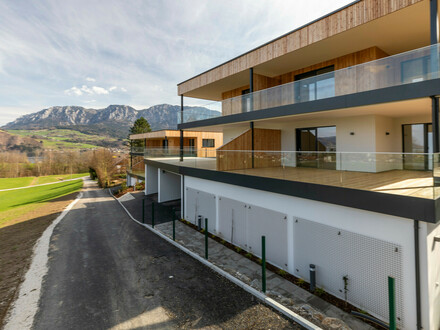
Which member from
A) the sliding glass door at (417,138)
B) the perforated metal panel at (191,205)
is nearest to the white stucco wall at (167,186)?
the perforated metal panel at (191,205)

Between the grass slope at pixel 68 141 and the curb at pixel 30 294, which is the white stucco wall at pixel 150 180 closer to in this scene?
the curb at pixel 30 294

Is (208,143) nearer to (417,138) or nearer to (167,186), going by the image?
(167,186)

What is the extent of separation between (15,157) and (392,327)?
95.5 m

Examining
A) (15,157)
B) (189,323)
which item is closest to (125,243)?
(189,323)

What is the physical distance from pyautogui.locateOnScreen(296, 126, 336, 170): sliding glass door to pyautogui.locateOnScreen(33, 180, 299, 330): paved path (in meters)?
4.84

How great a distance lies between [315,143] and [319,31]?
5535mm

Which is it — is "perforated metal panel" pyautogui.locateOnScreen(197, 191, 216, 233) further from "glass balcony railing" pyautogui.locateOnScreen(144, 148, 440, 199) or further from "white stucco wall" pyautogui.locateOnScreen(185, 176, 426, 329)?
"glass balcony railing" pyautogui.locateOnScreen(144, 148, 440, 199)

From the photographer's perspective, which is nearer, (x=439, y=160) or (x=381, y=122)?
(x=439, y=160)

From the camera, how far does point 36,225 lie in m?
14.2

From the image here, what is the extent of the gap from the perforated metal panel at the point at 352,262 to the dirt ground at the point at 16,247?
333 inches

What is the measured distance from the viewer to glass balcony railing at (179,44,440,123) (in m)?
6.46

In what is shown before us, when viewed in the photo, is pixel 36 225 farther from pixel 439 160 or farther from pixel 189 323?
pixel 439 160

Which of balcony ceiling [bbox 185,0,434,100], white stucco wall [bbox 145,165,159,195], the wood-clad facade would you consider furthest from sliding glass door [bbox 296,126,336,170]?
the wood-clad facade

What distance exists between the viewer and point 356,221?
568 centimetres
